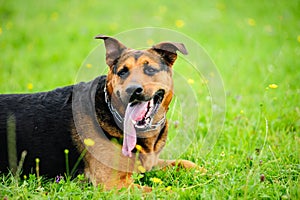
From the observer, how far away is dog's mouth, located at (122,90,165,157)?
3992mm

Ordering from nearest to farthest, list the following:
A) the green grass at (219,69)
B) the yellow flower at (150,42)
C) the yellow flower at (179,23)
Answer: the green grass at (219,69) → the yellow flower at (150,42) → the yellow flower at (179,23)

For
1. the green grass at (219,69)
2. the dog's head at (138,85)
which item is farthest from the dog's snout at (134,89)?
the green grass at (219,69)

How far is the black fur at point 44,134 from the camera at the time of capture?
161 inches

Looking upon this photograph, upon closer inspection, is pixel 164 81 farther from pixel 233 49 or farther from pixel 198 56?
pixel 233 49

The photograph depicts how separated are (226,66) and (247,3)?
5.10 meters

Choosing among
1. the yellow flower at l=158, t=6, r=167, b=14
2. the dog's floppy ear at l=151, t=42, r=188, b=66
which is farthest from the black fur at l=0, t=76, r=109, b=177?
the yellow flower at l=158, t=6, r=167, b=14

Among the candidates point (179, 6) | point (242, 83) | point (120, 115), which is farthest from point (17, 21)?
point (120, 115)

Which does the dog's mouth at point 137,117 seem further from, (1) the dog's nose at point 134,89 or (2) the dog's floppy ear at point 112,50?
(2) the dog's floppy ear at point 112,50

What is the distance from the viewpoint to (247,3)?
1247 centimetres

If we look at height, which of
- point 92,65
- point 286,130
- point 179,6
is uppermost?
point 179,6

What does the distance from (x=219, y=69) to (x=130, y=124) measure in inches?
177

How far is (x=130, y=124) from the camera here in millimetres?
4016

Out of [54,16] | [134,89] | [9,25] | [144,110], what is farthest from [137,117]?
[54,16]

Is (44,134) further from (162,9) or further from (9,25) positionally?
(162,9)
